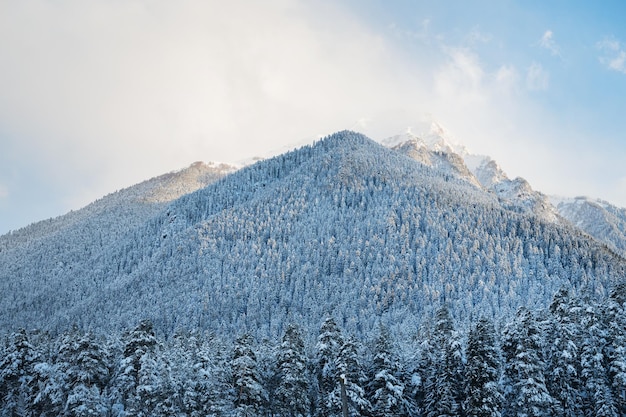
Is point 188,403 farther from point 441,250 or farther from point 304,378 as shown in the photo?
point 441,250

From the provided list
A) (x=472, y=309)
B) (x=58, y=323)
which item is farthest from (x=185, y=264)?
(x=472, y=309)

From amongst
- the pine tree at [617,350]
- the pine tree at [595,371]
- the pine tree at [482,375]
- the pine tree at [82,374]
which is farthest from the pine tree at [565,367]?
the pine tree at [82,374]

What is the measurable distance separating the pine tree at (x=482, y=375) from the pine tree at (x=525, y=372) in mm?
1303

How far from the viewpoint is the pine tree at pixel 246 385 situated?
5750cm

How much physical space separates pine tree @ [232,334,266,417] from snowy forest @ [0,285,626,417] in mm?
117

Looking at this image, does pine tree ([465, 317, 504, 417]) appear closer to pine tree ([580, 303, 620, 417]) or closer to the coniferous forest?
the coniferous forest

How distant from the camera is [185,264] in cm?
18412

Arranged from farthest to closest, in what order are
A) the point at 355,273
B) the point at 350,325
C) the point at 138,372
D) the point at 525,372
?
the point at 355,273 → the point at 350,325 → the point at 138,372 → the point at 525,372

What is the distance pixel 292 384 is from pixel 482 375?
19326mm

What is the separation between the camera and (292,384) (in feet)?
196

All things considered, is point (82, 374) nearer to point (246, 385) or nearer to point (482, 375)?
point (246, 385)

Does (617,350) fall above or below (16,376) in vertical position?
below

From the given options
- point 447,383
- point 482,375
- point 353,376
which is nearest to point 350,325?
point 353,376

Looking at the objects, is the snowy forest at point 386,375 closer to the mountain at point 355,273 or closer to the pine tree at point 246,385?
the pine tree at point 246,385
